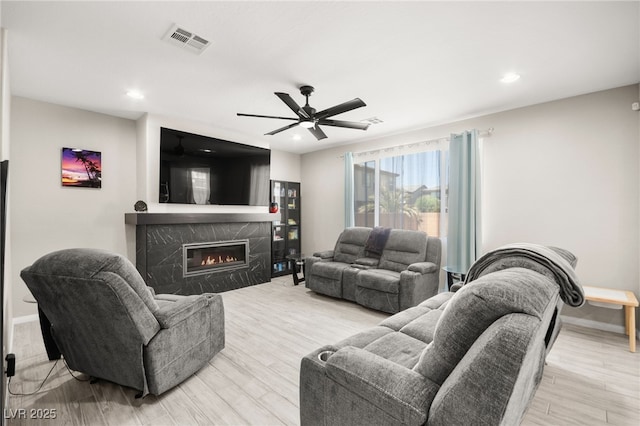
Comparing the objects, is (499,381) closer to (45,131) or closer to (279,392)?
(279,392)

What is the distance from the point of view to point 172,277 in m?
4.07

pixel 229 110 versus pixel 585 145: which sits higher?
pixel 229 110

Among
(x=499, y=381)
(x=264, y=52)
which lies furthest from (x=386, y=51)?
(x=499, y=381)

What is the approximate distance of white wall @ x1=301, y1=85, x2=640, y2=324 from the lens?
120 inches

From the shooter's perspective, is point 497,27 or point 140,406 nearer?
point 140,406

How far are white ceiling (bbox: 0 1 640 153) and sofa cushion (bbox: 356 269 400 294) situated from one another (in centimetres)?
219

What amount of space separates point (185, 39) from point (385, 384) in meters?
2.69

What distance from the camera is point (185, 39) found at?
226 cm

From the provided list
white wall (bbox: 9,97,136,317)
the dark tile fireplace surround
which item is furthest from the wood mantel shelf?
white wall (bbox: 9,97,136,317)

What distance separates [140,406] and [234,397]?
59 cm

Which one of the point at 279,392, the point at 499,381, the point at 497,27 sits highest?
the point at 497,27

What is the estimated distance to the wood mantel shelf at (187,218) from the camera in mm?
3791

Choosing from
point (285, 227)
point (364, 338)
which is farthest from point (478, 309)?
point (285, 227)

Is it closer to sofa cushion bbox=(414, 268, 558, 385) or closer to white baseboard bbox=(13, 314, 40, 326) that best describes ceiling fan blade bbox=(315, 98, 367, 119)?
sofa cushion bbox=(414, 268, 558, 385)
